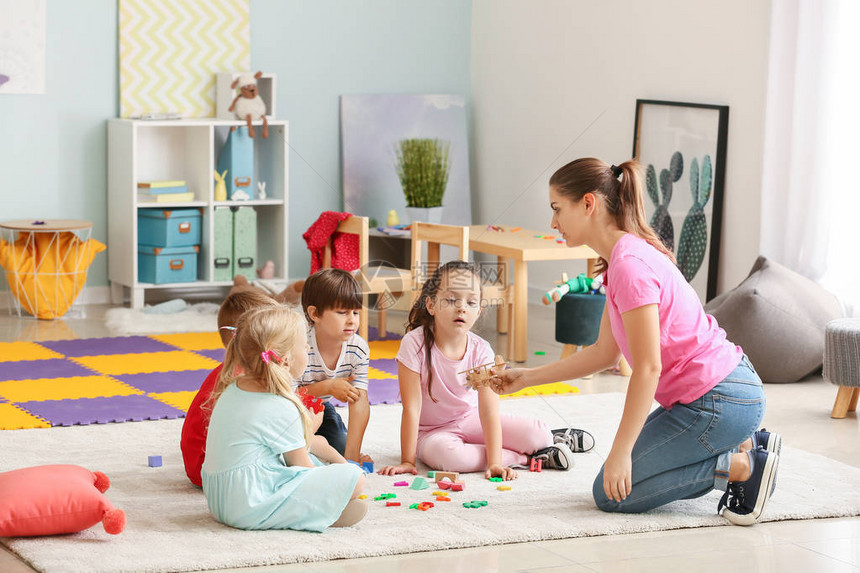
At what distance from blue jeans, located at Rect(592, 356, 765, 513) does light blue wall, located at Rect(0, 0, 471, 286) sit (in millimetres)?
3889

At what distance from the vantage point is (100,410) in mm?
3561

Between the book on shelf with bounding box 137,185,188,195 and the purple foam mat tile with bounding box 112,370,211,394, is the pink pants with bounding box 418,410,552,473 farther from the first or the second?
the book on shelf with bounding box 137,185,188,195

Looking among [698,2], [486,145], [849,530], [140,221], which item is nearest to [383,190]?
[486,145]

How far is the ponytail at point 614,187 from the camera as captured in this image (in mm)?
2594

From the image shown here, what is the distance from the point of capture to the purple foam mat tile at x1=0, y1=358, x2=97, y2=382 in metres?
4.05

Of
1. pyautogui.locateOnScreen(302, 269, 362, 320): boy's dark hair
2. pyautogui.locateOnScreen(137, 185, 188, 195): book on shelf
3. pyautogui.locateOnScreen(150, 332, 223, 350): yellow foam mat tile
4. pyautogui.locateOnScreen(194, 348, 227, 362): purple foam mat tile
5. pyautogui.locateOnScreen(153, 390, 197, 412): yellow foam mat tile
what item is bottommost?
pyautogui.locateOnScreen(153, 390, 197, 412): yellow foam mat tile

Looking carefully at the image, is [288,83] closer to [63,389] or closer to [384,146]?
[384,146]

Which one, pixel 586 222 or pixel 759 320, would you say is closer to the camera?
pixel 586 222

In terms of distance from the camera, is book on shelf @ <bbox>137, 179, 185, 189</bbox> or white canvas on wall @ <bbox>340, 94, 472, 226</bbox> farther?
white canvas on wall @ <bbox>340, 94, 472, 226</bbox>

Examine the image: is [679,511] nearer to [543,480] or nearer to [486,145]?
[543,480]

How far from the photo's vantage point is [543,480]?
2.91 metres

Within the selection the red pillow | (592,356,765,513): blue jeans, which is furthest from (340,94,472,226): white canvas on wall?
the red pillow

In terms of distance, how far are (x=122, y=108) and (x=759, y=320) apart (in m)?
3.29

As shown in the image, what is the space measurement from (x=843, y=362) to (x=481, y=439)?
136 cm
